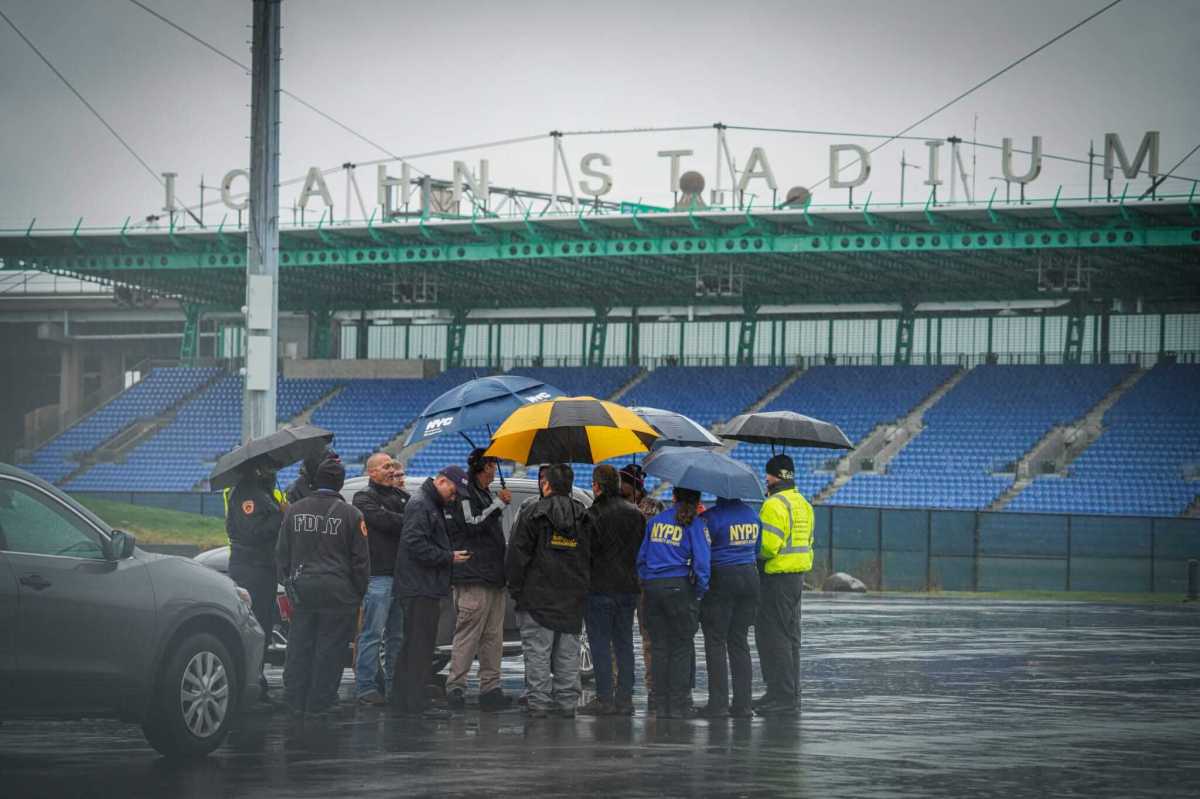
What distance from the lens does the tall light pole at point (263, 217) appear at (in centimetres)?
2020

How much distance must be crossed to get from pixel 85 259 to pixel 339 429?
11.0 m

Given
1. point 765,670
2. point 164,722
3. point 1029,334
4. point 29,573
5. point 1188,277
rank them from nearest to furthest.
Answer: point 29,573 < point 164,722 < point 765,670 < point 1188,277 < point 1029,334

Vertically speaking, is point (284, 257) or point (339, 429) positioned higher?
point (284, 257)

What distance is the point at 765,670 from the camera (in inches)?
552

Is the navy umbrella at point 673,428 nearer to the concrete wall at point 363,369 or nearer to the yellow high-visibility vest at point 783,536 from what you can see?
the yellow high-visibility vest at point 783,536

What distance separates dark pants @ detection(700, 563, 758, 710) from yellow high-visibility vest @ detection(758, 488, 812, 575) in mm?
566

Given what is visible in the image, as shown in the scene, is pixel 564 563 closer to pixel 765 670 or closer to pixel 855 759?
pixel 765 670

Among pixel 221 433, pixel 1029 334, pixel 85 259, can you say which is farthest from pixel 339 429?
pixel 1029 334

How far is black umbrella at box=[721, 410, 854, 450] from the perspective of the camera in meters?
15.1

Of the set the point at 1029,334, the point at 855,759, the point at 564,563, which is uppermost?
the point at 1029,334

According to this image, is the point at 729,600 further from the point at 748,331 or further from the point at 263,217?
the point at 748,331

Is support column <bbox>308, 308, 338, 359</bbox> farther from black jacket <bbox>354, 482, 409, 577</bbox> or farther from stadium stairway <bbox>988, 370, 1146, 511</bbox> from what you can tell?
black jacket <bbox>354, 482, 409, 577</bbox>

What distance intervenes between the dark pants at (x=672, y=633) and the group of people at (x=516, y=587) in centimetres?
1

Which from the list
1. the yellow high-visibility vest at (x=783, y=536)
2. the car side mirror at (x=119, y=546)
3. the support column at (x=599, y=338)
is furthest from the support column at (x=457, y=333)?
the car side mirror at (x=119, y=546)
